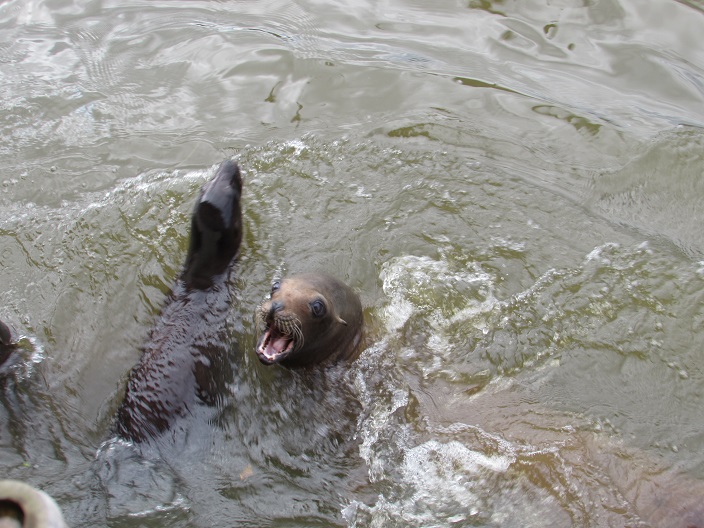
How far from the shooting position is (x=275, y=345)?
458 cm

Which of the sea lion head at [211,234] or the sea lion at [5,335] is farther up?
the sea lion head at [211,234]

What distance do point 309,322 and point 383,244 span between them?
138 centimetres

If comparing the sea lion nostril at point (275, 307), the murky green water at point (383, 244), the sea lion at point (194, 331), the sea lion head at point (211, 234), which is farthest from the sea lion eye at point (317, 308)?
the sea lion head at point (211, 234)

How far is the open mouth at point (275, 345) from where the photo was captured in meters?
4.32

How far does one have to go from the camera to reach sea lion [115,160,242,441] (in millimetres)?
4391

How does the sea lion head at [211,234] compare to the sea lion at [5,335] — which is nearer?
the sea lion at [5,335]

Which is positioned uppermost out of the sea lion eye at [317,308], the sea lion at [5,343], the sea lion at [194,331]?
the sea lion eye at [317,308]

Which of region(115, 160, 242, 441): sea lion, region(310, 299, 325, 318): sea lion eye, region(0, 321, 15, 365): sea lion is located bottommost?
region(0, 321, 15, 365): sea lion

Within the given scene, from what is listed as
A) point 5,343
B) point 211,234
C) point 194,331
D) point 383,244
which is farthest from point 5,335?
point 383,244

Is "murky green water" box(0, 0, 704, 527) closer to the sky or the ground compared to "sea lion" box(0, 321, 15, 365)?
closer to the sky

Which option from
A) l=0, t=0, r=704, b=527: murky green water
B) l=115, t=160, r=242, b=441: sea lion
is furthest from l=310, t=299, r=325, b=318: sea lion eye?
l=115, t=160, r=242, b=441: sea lion

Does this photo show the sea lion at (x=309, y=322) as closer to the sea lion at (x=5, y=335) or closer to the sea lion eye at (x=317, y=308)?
the sea lion eye at (x=317, y=308)

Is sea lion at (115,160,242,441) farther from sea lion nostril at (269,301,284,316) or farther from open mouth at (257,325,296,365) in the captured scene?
sea lion nostril at (269,301,284,316)

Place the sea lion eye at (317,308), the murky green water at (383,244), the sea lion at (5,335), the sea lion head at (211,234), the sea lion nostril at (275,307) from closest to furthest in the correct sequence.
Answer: the murky green water at (383,244)
the sea lion nostril at (275,307)
the sea lion eye at (317,308)
the sea lion at (5,335)
the sea lion head at (211,234)
